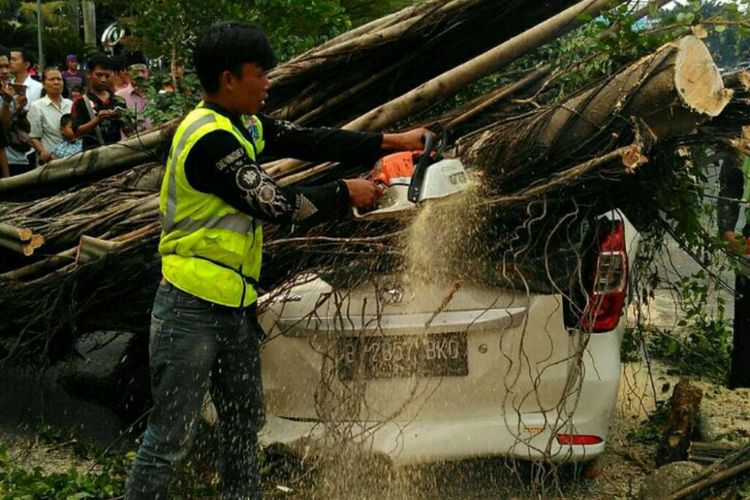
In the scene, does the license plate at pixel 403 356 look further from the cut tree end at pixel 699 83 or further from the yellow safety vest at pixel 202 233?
the cut tree end at pixel 699 83

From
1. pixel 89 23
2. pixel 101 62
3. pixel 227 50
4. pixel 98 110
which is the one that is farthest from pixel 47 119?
pixel 89 23

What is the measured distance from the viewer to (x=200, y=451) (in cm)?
500

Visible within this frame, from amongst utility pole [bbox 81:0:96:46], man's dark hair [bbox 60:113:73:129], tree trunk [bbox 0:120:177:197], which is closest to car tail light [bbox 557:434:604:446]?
tree trunk [bbox 0:120:177:197]

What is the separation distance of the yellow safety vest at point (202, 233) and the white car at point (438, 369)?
0.69m

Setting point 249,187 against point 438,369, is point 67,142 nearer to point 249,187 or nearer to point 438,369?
point 438,369

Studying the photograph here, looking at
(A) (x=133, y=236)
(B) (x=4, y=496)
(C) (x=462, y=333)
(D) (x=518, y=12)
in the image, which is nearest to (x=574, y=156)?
(C) (x=462, y=333)

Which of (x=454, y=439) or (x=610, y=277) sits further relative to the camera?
(x=610, y=277)

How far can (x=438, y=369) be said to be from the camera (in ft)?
14.6

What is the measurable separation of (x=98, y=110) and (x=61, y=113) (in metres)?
0.86

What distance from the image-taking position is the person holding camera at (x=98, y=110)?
874 centimetres

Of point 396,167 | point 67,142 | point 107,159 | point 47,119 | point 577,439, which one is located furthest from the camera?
point 47,119

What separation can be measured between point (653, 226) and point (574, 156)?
0.93 meters

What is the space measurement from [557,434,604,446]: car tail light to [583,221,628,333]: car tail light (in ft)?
1.44

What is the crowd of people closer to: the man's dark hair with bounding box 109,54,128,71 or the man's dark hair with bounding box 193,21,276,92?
the man's dark hair with bounding box 109,54,128,71
